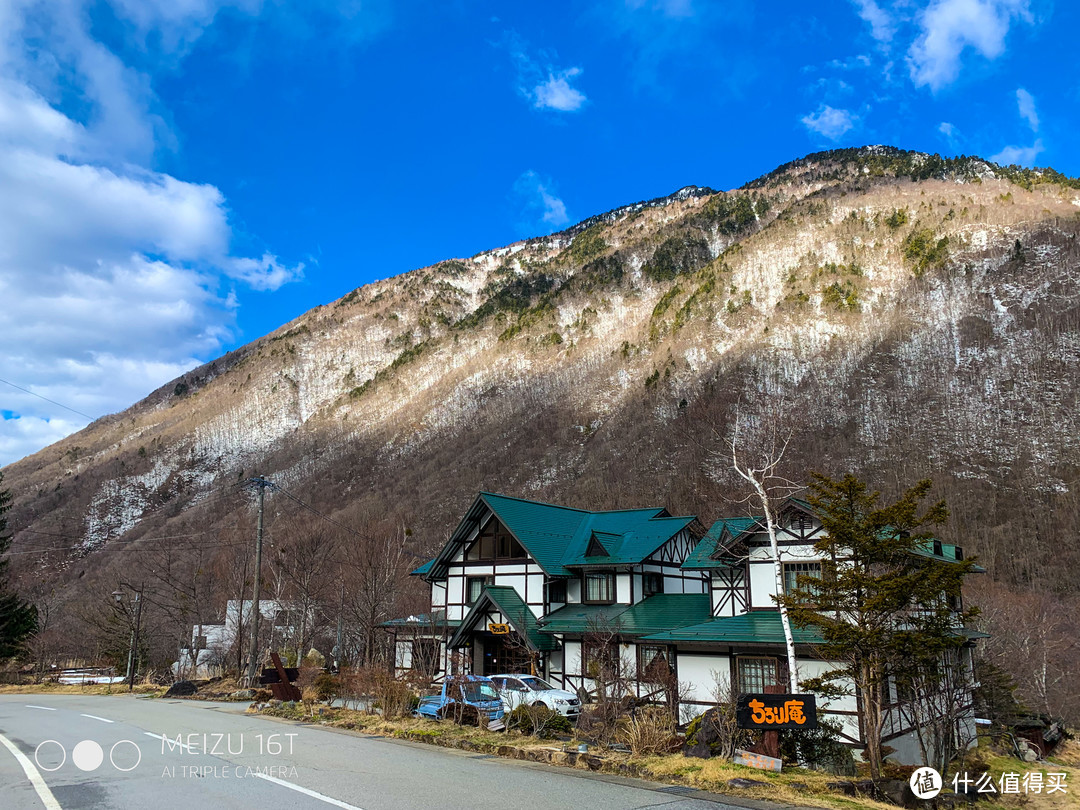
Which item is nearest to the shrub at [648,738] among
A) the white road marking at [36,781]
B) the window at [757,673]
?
the window at [757,673]

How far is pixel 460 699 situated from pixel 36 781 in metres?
8.91

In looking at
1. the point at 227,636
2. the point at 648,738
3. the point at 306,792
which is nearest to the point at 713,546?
the point at 648,738

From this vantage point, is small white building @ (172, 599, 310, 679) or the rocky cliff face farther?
the rocky cliff face

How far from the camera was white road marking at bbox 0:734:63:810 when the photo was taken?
8547mm

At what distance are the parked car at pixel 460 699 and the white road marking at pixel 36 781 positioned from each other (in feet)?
27.1

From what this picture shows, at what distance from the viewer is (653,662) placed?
2161cm

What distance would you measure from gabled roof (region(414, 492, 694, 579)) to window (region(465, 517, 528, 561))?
60cm

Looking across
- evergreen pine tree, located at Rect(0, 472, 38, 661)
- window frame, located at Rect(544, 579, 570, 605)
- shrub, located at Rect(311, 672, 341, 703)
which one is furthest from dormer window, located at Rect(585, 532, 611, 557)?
evergreen pine tree, located at Rect(0, 472, 38, 661)

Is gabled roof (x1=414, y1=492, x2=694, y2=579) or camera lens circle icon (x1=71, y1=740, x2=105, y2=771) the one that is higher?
gabled roof (x1=414, y1=492, x2=694, y2=579)

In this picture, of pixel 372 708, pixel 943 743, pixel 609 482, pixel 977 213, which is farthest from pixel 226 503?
pixel 977 213

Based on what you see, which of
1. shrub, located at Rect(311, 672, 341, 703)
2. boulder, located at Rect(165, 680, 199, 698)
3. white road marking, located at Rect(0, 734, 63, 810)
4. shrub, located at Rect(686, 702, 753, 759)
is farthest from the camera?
boulder, located at Rect(165, 680, 199, 698)

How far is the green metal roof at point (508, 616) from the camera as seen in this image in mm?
26266

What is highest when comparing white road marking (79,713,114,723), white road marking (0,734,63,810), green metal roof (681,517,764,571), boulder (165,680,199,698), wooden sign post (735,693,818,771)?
green metal roof (681,517,764,571)

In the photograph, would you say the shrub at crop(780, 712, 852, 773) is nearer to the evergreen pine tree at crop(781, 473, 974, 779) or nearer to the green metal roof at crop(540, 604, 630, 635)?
the evergreen pine tree at crop(781, 473, 974, 779)
